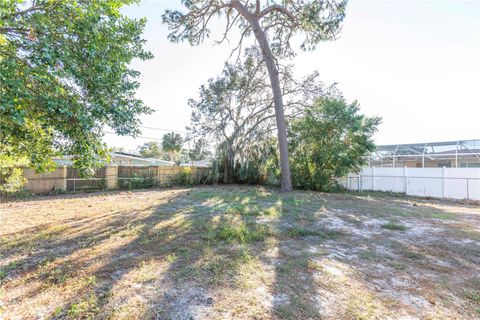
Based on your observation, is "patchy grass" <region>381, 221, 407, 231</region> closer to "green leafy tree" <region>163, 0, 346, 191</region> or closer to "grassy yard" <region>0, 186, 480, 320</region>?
"grassy yard" <region>0, 186, 480, 320</region>

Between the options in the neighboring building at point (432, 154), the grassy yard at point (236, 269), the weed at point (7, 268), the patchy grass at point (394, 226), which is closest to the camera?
the grassy yard at point (236, 269)

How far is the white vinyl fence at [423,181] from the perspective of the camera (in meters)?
8.71

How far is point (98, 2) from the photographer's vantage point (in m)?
2.77

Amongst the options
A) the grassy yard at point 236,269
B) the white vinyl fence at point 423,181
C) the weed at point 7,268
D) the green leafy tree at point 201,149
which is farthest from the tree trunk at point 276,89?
the weed at point 7,268

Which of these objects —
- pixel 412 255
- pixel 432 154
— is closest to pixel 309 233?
pixel 412 255

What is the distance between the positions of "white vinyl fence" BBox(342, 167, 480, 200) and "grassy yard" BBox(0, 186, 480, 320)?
5.71 meters

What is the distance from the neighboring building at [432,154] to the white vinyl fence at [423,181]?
1274 millimetres

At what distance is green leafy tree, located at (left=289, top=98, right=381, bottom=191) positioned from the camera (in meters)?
9.62

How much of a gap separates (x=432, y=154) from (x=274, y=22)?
10.6m

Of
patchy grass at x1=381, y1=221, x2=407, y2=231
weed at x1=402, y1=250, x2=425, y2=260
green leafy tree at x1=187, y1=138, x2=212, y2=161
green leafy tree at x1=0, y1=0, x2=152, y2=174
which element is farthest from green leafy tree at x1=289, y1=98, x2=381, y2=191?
green leafy tree at x1=0, y1=0, x2=152, y2=174

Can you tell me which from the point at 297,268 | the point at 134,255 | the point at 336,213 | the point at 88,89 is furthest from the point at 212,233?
the point at 336,213

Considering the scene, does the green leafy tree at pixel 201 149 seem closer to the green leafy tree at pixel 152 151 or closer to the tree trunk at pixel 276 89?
the tree trunk at pixel 276 89

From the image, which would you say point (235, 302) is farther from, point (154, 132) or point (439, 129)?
point (439, 129)

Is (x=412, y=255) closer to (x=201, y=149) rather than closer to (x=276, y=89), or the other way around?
(x=276, y=89)
